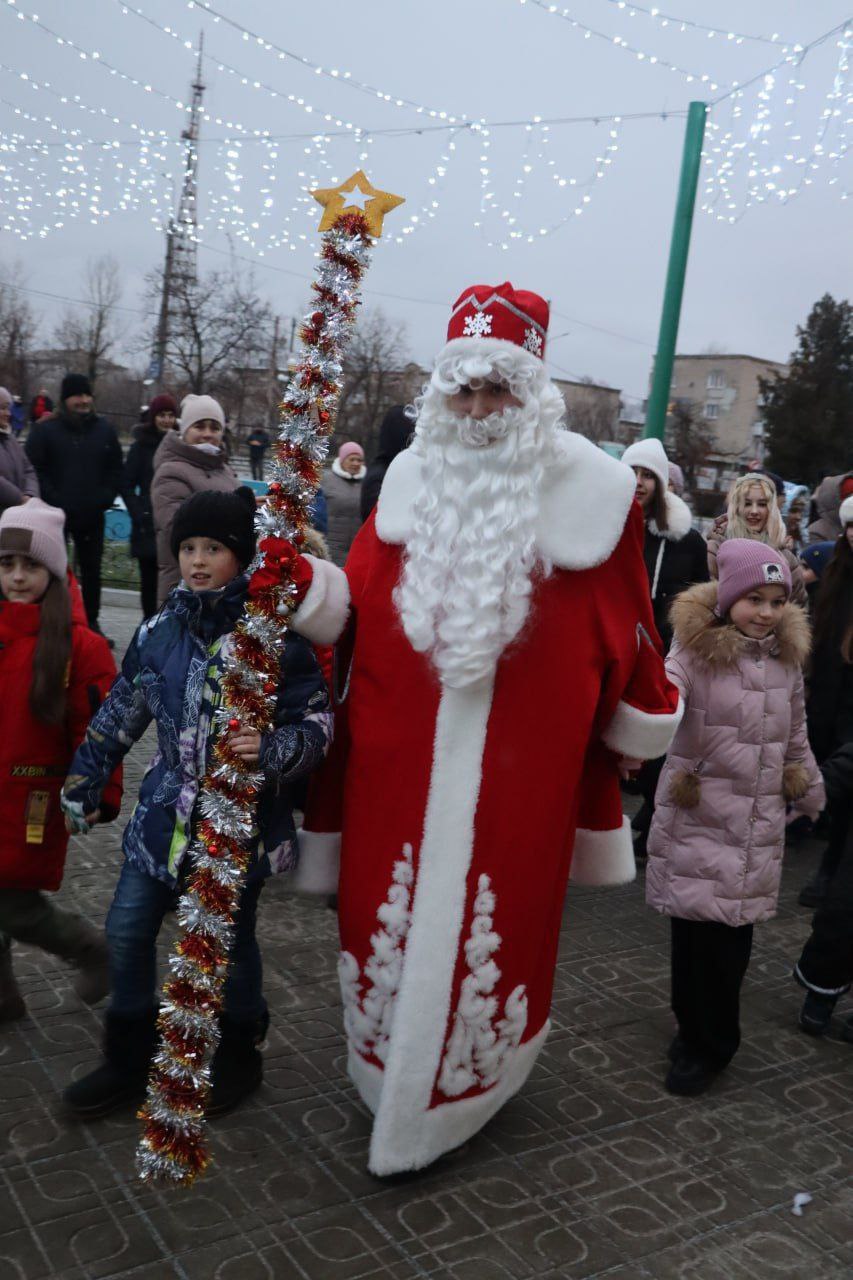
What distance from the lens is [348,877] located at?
327 cm

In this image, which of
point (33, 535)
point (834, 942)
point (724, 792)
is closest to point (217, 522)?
point (33, 535)

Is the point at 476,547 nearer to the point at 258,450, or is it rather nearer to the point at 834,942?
the point at 834,942

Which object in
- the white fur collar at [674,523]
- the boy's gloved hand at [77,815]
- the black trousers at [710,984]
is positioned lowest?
the black trousers at [710,984]

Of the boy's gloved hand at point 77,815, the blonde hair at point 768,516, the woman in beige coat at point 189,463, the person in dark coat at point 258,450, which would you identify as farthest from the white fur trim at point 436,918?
the person in dark coat at point 258,450

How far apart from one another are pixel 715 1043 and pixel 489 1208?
113 centimetres

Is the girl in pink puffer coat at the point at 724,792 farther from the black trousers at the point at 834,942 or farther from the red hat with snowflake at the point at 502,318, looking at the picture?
the red hat with snowflake at the point at 502,318

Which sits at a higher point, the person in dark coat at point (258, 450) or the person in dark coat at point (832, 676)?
the person in dark coat at point (258, 450)

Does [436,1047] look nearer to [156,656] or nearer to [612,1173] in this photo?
[612,1173]

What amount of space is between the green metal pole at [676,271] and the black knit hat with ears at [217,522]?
6764 millimetres

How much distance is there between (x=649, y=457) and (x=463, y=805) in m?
3.55

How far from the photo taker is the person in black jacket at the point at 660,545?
20.3 feet

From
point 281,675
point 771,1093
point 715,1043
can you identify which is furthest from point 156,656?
point 771,1093

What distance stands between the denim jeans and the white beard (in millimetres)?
916

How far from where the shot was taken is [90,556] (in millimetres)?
8938
